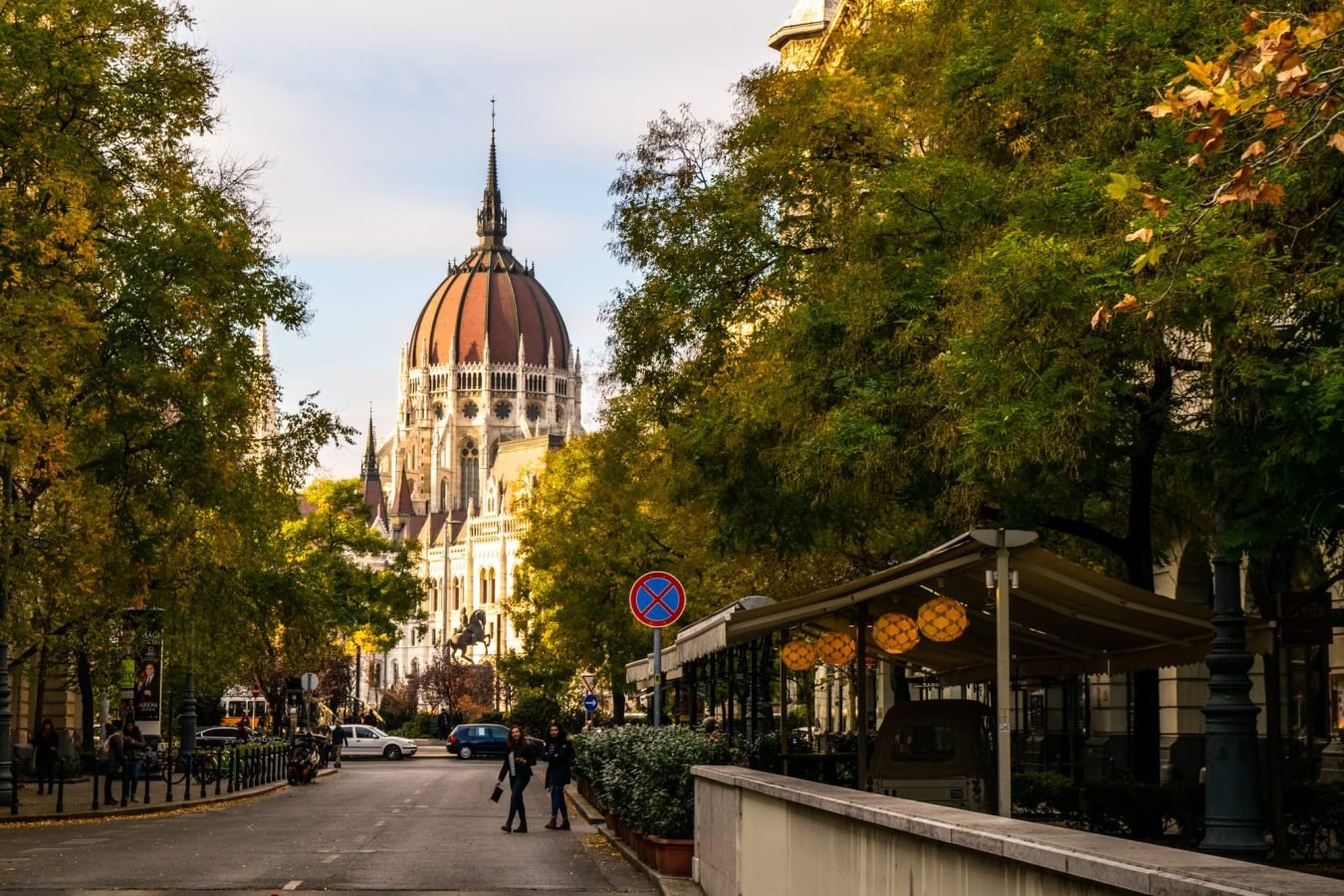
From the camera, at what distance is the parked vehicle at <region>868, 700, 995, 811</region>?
18375mm

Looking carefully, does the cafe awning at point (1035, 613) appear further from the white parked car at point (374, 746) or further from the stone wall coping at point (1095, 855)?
the white parked car at point (374, 746)

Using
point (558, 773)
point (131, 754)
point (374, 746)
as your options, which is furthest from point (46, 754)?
point (374, 746)

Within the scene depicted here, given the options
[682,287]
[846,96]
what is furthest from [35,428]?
[846,96]

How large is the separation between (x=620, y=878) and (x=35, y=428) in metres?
9.27

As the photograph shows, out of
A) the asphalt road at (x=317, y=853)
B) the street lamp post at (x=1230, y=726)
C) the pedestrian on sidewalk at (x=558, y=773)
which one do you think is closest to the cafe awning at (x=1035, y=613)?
the street lamp post at (x=1230, y=726)

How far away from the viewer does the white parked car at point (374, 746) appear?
78312 mm

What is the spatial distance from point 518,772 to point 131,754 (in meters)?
10.1

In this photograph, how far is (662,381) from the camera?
94.7ft

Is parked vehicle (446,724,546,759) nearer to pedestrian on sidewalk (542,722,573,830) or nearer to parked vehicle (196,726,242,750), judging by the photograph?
parked vehicle (196,726,242,750)

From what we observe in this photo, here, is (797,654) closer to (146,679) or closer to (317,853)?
(317,853)

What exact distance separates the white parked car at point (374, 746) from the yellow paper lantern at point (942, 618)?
63.5 meters

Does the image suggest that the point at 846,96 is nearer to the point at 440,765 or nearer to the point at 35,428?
the point at 35,428

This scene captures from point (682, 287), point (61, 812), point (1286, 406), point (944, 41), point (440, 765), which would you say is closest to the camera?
point (1286, 406)

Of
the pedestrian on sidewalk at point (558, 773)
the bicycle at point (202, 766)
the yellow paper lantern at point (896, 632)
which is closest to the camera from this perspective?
the yellow paper lantern at point (896, 632)
